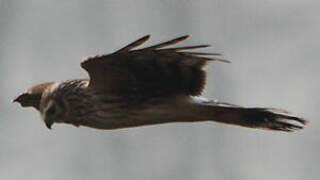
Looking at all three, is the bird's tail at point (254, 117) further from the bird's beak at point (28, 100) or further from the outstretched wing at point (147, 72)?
the bird's beak at point (28, 100)

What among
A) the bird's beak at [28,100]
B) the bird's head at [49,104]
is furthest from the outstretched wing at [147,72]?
the bird's beak at [28,100]

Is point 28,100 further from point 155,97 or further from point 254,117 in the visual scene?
point 254,117

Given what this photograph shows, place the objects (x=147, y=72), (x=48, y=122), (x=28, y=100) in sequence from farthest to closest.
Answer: (x=28, y=100) → (x=48, y=122) → (x=147, y=72)

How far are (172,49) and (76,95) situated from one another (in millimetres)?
943

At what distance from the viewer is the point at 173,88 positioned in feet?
23.4

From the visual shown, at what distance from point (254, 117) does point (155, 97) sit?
0.68m

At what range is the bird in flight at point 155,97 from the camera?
697 centimetres

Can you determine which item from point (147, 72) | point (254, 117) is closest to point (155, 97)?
point (147, 72)

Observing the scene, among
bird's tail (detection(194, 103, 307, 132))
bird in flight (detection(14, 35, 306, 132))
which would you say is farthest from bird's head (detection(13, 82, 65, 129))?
bird's tail (detection(194, 103, 307, 132))

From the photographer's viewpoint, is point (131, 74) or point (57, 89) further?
point (57, 89)

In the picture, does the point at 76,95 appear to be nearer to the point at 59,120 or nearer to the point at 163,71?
the point at 59,120

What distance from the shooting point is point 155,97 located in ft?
23.3

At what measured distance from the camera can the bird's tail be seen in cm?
702

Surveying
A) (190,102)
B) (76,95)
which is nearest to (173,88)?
(190,102)
